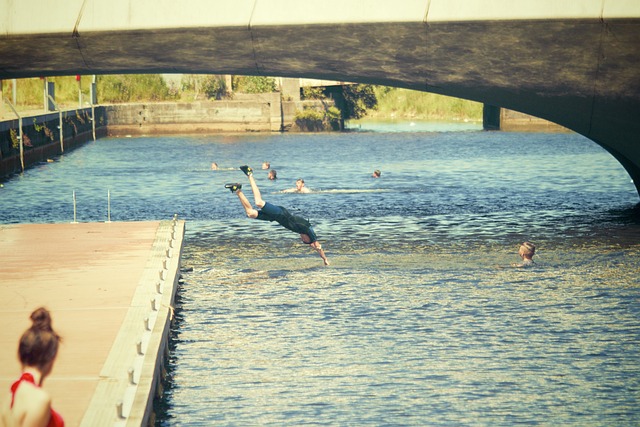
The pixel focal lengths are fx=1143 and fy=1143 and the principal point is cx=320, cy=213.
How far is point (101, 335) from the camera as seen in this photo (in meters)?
16.5

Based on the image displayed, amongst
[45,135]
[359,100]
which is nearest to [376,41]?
[45,135]

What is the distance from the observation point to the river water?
1588 cm

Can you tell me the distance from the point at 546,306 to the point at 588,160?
176ft

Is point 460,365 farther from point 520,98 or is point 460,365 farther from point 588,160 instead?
point 588,160

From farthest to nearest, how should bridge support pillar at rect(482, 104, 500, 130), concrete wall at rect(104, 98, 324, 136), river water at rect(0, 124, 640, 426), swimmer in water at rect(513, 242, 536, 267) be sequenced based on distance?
bridge support pillar at rect(482, 104, 500, 130)
concrete wall at rect(104, 98, 324, 136)
swimmer in water at rect(513, 242, 536, 267)
river water at rect(0, 124, 640, 426)

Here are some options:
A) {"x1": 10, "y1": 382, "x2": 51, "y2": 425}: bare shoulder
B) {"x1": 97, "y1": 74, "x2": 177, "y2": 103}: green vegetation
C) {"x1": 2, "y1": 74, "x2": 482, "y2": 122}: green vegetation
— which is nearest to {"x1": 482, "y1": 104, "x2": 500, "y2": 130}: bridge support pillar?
{"x1": 2, "y1": 74, "x2": 482, "y2": 122}: green vegetation

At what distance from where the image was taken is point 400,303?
23078 millimetres

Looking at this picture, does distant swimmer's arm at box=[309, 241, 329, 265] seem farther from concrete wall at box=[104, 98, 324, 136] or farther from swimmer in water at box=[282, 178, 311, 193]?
concrete wall at box=[104, 98, 324, 136]

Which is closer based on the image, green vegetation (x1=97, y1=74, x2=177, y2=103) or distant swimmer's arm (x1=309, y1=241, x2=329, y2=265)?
distant swimmer's arm (x1=309, y1=241, x2=329, y2=265)

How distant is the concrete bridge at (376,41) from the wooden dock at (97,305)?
16.2 feet

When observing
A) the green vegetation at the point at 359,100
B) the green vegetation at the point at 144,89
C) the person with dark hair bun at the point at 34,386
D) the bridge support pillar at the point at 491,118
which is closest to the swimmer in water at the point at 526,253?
the person with dark hair bun at the point at 34,386

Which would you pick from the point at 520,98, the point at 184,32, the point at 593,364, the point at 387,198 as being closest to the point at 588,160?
the point at 387,198

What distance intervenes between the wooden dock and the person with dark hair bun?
3.89m

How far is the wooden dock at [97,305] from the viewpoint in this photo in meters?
13.3
